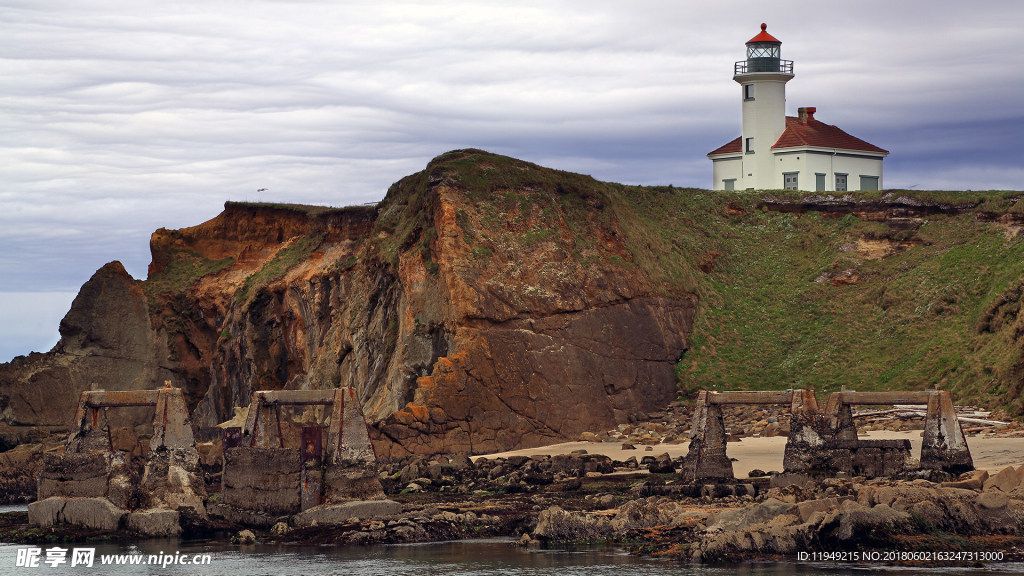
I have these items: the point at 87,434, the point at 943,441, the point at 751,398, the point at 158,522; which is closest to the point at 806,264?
the point at 943,441

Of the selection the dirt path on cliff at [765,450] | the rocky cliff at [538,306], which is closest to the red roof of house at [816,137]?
the rocky cliff at [538,306]

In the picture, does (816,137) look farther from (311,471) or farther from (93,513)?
(93,513)

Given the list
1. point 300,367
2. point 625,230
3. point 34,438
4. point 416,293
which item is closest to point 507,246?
point 416,293

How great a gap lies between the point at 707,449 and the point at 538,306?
1606cm

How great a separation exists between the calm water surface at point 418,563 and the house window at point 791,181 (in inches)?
1670

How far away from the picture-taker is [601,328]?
1881 inches

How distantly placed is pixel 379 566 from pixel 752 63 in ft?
152

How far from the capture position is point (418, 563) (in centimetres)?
2534

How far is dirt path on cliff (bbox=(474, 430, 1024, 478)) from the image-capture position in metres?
32.1

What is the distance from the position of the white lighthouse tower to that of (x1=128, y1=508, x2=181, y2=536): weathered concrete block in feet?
143

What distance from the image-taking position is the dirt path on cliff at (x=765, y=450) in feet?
105

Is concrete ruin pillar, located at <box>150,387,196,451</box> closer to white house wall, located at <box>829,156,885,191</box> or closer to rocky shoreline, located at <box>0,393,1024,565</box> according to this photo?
rocky shoreline, located at <box>0,393,1024,565</box>

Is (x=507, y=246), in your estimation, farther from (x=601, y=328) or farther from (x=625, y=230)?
(x=625, y=230)

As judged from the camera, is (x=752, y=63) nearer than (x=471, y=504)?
No
